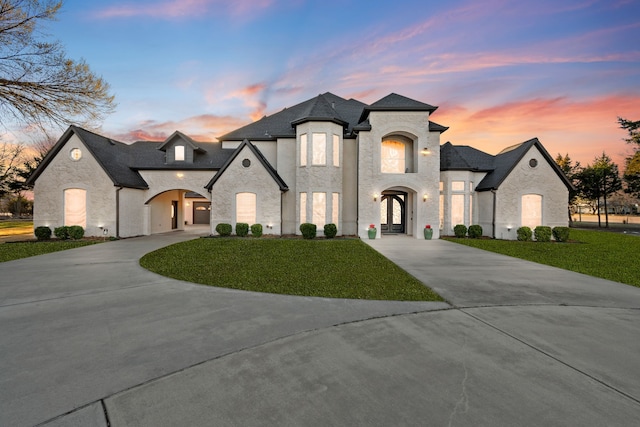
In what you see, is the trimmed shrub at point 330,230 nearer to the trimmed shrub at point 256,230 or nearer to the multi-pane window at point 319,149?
the multi-pane window at point 319,149

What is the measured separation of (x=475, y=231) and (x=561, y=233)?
5150 millimetres

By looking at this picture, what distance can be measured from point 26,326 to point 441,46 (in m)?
19.4

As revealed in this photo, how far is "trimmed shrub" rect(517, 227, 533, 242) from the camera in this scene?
1805 cm

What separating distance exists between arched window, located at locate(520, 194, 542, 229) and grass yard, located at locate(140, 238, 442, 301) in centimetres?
1356

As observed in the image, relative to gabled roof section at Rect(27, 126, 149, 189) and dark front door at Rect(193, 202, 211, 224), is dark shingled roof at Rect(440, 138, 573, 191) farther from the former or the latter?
dark front door at Rect(193, 202, 211, 224)

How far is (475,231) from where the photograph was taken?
61.9 ft

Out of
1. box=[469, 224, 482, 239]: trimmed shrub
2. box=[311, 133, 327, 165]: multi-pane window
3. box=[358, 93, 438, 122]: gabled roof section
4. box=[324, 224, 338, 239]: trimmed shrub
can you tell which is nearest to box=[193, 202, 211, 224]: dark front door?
box=[311, 133, 327, 165]: multi-pane window

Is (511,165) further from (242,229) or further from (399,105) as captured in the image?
(242,229)

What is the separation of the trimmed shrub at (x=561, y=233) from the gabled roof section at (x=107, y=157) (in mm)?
28557

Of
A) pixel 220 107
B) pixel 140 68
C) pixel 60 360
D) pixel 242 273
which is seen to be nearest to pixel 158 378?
pixel 60 360

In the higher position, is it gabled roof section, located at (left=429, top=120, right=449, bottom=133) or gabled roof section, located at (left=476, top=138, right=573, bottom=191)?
gabled roof section, located at (left=429, top=120, right=449, bottom=133)

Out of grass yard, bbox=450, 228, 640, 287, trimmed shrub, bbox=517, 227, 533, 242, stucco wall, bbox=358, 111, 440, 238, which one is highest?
stucco wall, bbox=358, 111, 440, 238

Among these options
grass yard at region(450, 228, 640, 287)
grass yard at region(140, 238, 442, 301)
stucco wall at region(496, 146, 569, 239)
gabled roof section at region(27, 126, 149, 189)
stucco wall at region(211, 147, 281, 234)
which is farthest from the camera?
stucco wall at region(211, 147, 281, 234)

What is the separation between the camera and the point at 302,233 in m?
18.0
